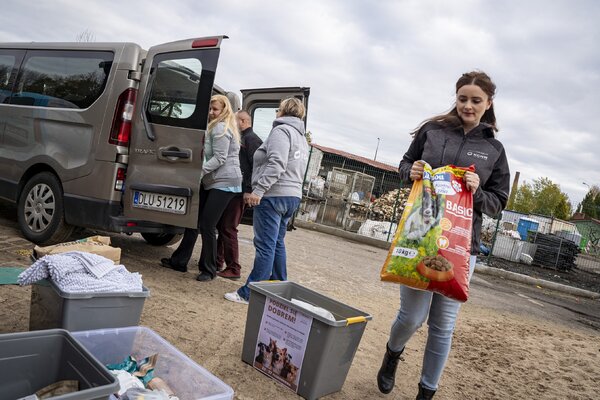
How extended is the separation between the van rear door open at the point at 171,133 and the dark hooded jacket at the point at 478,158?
7.17 feet

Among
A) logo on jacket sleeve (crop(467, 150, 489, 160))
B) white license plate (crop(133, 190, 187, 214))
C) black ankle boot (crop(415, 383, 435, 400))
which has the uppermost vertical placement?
logo on jacket sleeve (crop(467, 150, 489, 160))

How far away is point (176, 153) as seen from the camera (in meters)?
4.20

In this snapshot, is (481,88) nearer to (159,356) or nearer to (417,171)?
(417,171)

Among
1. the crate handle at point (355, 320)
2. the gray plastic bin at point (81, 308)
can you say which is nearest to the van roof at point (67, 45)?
the gray plastic bin at point (81, 308)

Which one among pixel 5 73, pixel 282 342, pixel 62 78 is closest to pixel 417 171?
pixel 282 342

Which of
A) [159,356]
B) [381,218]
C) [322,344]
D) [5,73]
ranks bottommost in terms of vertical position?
[159,356]

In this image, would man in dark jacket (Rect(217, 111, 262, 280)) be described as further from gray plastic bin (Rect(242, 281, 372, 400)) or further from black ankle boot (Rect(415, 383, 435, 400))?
black ankle boot (Rect(415, 383, 435, 400))

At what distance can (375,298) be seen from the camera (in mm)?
5711

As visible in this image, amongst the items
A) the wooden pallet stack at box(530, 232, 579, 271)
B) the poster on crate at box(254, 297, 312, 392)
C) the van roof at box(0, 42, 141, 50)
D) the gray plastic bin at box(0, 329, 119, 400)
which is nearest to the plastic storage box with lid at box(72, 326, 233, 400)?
the gray plastic bin at box(0, 329, 119, 400)

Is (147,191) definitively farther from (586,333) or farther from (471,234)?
(586,333)

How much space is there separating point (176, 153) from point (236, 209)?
3.48 feet

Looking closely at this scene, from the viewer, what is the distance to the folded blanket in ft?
7.45

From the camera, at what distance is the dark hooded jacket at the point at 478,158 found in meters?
2.64

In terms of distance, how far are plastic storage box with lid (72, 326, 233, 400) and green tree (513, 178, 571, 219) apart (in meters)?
53.8
